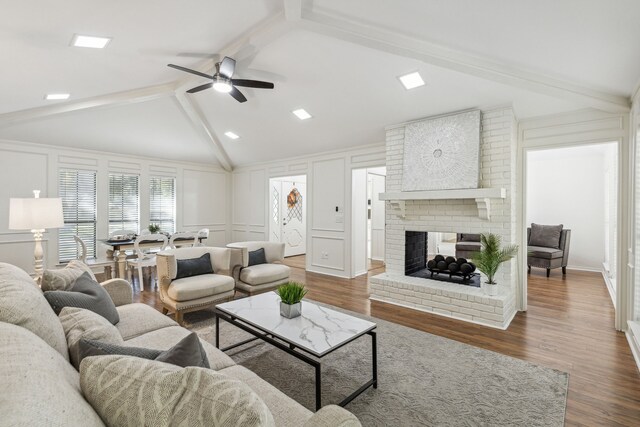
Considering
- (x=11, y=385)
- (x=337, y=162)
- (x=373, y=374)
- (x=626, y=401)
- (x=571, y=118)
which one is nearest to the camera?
(x=11, y=385)

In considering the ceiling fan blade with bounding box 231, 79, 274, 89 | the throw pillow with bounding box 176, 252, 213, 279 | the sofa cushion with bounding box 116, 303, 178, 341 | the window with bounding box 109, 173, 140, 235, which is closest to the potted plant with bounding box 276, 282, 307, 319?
the sofa cushion with bounding box 116, 303, 178, 341

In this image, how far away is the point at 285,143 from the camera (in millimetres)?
5988

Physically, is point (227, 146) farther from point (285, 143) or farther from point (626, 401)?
point (626, 401)

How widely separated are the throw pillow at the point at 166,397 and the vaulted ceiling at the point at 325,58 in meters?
2.69

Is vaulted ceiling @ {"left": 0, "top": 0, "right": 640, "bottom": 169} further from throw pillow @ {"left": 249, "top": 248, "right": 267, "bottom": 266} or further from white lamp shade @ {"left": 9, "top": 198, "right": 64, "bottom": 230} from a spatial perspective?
throw pillow @ {"left": 249, "top": 248, "right": 267, "bottom": 266}

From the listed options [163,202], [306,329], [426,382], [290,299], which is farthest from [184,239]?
[426,382]

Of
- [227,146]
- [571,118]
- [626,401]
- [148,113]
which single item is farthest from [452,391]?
[227,146]

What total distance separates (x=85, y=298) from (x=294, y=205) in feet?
21.5

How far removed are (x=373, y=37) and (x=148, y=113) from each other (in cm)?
408

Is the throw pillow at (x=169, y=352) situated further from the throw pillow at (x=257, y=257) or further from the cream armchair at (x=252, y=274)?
the throw pillow at (x=257, y=257)

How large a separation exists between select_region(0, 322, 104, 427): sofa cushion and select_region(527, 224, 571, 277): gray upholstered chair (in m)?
6.69

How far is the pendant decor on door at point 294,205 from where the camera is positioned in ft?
27.1

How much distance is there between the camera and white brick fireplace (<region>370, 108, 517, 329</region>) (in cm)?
348

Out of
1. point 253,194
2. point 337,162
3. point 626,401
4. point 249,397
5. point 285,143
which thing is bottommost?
point 626,401
